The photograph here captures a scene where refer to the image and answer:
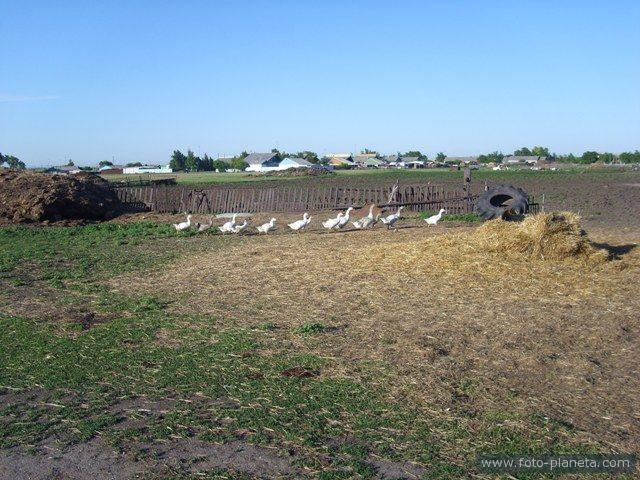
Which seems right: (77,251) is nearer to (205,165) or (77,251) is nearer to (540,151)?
(205,165)

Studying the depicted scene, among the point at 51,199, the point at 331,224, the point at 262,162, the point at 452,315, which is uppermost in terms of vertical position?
the point at 262,162

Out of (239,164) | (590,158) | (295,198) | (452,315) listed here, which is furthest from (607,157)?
(452,315)

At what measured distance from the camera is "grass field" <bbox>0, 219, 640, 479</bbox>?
17.1 feet

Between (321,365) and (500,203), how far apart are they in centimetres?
1853

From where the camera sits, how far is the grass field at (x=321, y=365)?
17.1 ft

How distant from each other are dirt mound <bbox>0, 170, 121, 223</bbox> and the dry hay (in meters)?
13.5

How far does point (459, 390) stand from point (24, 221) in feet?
76.4

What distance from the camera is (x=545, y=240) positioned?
12.6 meters

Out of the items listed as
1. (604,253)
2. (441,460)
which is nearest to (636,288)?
(604,253)

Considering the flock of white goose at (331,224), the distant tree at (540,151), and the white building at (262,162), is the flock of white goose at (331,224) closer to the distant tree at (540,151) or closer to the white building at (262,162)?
the white building at (262,162)

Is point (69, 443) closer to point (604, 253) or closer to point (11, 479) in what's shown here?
point (11, 479)

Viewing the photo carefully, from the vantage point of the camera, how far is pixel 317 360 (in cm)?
745

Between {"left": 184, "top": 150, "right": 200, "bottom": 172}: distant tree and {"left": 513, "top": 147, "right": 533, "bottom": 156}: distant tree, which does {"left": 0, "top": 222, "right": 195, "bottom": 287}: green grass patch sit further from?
{"left": 513, "top": 147, "right": 533, "bottom": 156}: distant tree

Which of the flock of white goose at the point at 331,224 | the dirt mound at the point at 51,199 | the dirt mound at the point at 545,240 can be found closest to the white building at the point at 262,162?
the dirt mound at the point at 51,199
